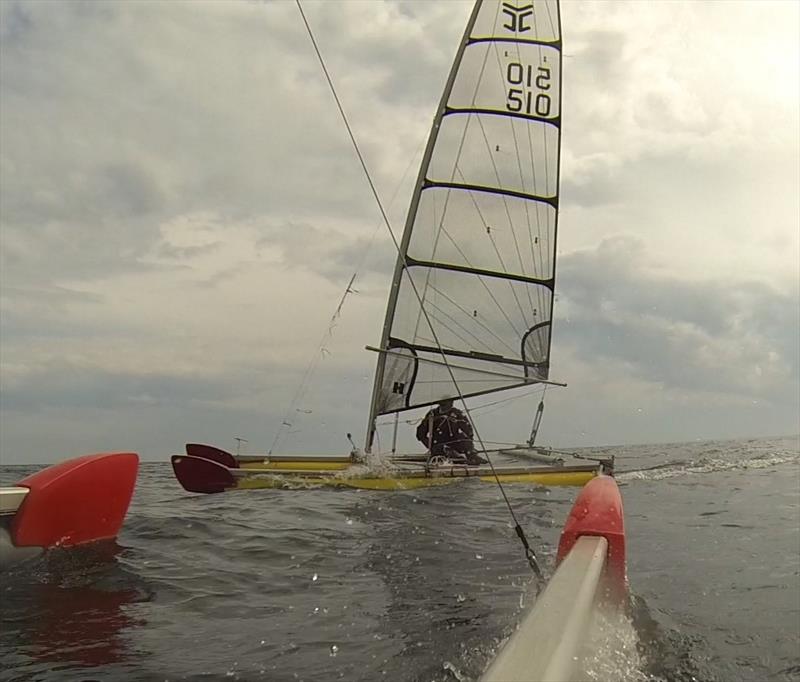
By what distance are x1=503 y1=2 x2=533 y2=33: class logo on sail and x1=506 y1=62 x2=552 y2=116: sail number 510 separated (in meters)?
0.80

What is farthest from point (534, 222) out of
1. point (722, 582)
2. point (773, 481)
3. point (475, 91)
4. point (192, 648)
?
point (192, 648)

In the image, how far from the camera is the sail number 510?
1451 cm

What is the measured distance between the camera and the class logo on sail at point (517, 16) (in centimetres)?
1466

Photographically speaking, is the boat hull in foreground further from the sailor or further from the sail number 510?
the sail number 510

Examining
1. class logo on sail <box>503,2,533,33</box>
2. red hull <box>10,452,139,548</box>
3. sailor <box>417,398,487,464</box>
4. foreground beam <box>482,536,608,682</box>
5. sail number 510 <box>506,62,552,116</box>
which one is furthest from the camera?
class logo on sail <box>503,2,533,33</box>

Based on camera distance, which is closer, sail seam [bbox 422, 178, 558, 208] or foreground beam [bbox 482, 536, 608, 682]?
foreground beam [bbox 482, 536, 608, 682]

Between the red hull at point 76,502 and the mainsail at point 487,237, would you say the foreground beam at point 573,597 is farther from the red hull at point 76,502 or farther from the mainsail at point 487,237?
the mainsail at point 487,237

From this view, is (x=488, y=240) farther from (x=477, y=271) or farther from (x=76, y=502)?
(x=76, y=502)

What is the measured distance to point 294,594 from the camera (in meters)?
4.34

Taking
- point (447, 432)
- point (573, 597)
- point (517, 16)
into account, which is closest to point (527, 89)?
point (517, 16)

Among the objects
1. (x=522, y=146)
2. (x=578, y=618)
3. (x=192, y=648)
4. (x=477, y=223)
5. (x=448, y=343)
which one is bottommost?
(x=192, y=648)

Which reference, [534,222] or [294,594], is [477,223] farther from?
[294,594]

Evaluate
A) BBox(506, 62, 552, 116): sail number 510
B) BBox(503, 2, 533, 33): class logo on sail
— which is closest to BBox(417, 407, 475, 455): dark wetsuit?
BBox(506, 62, 552, 116): sail number 510

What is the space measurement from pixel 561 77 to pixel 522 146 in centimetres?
203
